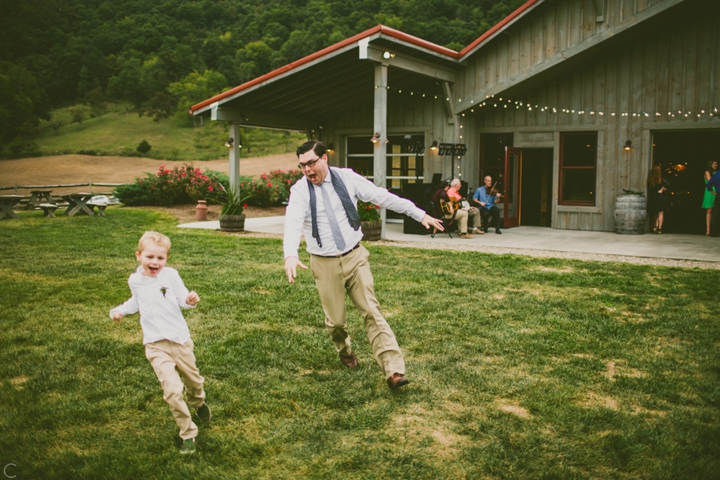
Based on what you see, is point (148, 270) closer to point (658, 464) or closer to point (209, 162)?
point (658, 464)

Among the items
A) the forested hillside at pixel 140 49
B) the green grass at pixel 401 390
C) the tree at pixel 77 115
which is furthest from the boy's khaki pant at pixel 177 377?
the tree at pixel 77 115

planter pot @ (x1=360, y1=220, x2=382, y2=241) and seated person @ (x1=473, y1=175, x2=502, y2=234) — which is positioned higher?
seated person @ (x1=473, y1=175, x2=502, y2=234)

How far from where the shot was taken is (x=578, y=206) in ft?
48.1

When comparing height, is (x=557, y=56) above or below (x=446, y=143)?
above

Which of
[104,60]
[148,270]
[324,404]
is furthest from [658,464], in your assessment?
[104,60]

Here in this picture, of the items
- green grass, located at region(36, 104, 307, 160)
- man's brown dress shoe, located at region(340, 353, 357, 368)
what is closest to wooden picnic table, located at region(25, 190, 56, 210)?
man's brown dress shoe, located at region(340, 353, 357, 368)

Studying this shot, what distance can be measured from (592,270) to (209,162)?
4940 cm

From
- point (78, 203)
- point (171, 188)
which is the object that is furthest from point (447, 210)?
point (78, 203)

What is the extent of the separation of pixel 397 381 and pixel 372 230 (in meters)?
8.11

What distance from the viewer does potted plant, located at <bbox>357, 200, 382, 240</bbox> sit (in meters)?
11.9

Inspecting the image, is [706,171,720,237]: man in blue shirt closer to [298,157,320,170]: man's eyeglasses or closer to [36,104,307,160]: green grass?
[298,157,320,170]: man's eyeglasses

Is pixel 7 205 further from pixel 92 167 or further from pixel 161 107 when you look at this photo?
pixel 161 107

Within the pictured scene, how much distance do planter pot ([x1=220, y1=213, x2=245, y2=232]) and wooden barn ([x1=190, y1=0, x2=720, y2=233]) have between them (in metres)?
1.61

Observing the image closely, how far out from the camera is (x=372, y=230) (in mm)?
11953
